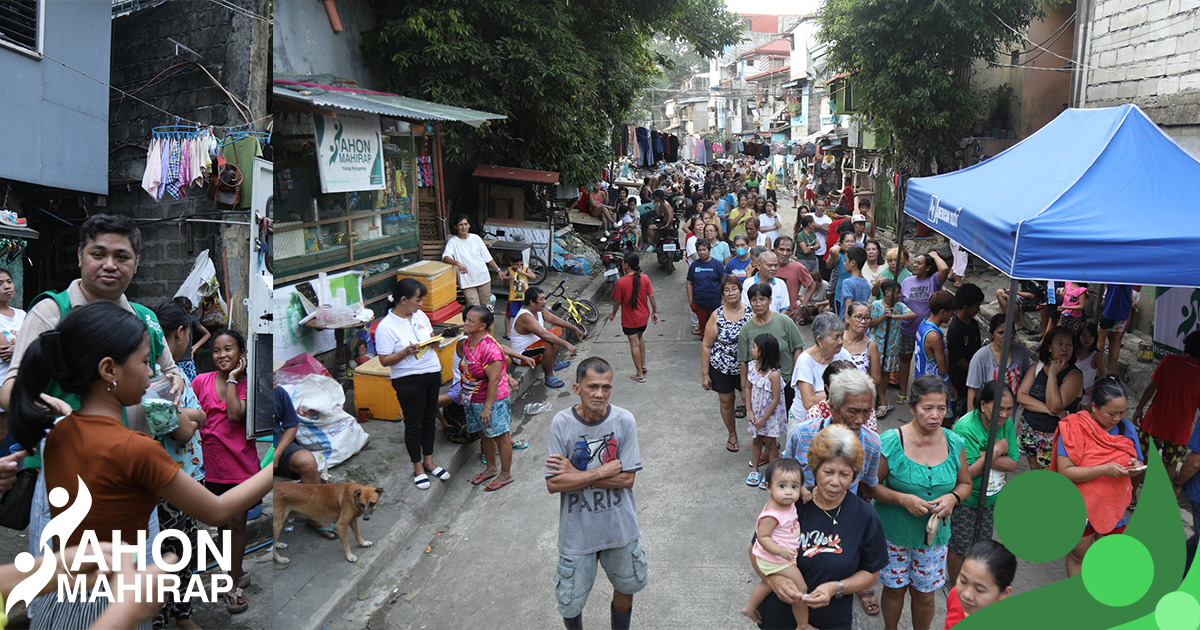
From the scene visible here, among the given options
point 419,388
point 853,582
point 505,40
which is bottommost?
point 853,582

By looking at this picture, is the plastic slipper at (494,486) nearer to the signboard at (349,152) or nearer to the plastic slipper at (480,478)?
the plastic slipper at (480,478)

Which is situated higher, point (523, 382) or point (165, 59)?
point (165, 59)

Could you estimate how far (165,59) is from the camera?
17.4 feet

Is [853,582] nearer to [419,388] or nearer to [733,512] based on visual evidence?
[733,512]

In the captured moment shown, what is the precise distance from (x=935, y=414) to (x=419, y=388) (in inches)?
148

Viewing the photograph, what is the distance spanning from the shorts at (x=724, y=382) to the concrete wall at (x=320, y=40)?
5.66 meters

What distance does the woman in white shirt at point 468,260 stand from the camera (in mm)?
10195

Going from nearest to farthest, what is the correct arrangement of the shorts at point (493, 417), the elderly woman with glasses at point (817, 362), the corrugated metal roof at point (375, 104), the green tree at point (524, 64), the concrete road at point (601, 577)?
the concrete road at point (601, 577), the elderly woman with glasses at point (817, 362), the shorts at point (493, 417), the corrugated metal roof at point (375, 104), the green tree at point (524, 64)

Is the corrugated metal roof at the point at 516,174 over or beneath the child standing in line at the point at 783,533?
over

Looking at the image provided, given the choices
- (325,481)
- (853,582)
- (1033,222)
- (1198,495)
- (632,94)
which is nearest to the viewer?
(853,582)

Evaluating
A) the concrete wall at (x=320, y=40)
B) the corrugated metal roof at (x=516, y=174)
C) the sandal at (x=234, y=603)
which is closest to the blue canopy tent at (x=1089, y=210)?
the sandal at (x=234, y=603)

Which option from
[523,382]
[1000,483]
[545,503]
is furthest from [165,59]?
[1000,483]

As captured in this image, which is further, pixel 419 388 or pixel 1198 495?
pixel 419 388

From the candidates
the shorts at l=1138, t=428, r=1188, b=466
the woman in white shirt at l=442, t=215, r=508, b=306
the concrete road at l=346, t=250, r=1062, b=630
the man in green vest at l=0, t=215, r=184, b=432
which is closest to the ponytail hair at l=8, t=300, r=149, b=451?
the man in green vest at l=0, t=215, r=184, b=432
